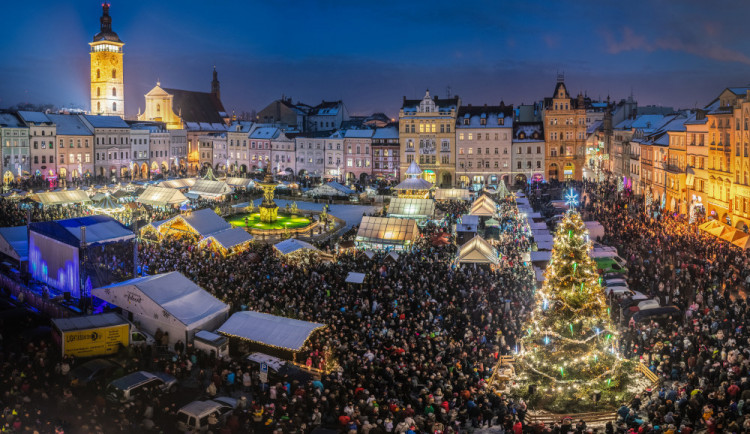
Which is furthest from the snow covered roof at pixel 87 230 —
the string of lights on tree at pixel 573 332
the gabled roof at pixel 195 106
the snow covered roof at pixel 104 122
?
the gabled roof at pixel 195 106

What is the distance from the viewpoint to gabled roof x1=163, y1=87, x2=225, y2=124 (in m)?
98.7

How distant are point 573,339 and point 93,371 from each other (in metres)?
12.5

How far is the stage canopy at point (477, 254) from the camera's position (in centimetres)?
2833

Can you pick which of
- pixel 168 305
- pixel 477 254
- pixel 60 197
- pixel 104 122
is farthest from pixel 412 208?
pixel 104 122

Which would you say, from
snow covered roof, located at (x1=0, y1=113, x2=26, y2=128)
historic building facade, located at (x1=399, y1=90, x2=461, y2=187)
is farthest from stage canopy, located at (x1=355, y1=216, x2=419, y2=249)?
snow covered roof, located at (x1=0, y1=113, x2=26, y2=128)

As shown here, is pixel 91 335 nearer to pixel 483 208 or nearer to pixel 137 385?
pixel 137 385

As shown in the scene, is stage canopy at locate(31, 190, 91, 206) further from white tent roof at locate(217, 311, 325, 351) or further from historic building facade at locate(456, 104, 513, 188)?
historic building facade at locate(456, 104, 513, 188)

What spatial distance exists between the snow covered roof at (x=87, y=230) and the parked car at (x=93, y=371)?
7.55 metres

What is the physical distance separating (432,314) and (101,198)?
3147 centimetres

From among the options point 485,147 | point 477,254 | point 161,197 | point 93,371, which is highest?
point 485,147

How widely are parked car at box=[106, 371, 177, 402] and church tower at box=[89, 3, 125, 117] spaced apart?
94.7 meters

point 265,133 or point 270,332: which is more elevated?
point 265,133

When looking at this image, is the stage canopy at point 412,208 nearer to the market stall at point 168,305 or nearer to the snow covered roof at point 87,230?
the snow covered roof at point 87,230

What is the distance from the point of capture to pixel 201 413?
14.4m
